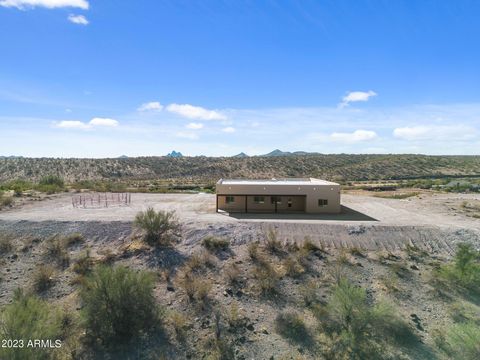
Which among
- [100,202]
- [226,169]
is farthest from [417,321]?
[226,169]

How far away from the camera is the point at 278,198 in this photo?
3472cm

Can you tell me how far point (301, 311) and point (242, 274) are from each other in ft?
13.7

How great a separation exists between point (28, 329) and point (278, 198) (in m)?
24.5

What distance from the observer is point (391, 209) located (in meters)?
35.2

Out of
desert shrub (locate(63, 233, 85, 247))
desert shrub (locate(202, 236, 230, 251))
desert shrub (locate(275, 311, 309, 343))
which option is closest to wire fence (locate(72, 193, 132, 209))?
desert shrub (locate(63, 233, 85, 247))

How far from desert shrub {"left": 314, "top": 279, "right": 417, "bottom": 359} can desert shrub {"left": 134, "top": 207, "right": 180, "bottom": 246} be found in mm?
11606

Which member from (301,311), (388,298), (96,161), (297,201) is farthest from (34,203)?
(96,161)

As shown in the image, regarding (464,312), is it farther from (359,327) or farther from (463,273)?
(359,327)

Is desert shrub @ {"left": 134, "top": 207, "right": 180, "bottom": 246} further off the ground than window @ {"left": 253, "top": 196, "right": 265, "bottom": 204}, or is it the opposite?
window @ {"left": 253, "top": 196, "right": 265, "bottom": 204}

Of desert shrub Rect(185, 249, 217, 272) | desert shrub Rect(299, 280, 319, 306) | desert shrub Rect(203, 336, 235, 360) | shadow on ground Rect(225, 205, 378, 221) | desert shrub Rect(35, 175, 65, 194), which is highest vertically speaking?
desert shrub Rect(35, 175, 65, 194)

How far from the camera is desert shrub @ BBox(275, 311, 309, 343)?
15624 mm

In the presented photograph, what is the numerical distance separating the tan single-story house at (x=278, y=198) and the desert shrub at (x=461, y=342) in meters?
18.8

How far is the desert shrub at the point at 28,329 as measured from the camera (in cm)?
1242

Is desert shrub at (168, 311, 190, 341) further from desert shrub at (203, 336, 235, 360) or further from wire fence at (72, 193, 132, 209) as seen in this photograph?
wire fence at (72, 193, 132, 209)
